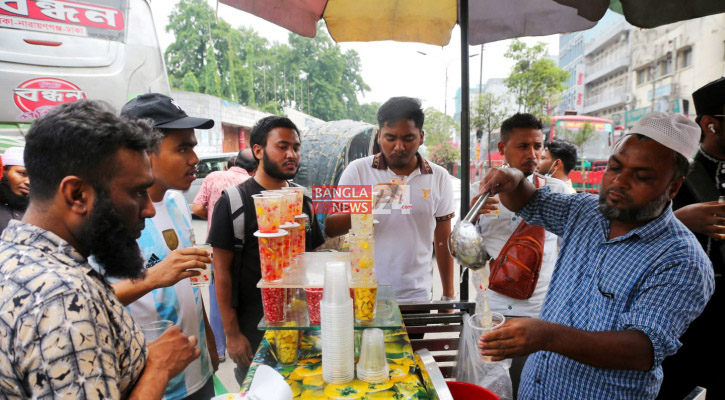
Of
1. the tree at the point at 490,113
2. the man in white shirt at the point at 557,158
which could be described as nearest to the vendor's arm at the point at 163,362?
the man in white shirt at the point at 557,158

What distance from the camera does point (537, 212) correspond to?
1960mm

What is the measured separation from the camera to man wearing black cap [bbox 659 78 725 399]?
200 cm

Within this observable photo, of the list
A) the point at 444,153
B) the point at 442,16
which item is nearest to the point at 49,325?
the point at 442,16

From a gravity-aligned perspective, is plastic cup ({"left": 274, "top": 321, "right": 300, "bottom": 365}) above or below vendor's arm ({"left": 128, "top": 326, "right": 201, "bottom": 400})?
below

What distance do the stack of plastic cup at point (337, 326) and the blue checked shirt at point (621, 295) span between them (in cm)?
84

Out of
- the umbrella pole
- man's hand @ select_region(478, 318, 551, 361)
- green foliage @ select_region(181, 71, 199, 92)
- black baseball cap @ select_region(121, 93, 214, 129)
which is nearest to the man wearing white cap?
black baseball cap @ select_region(121, 93, 214, 129)

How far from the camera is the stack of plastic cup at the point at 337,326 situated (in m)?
1.30

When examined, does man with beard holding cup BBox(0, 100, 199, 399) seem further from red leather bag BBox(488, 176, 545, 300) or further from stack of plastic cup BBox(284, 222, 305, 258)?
red leather bag BBox(488, 176, 545, 300)

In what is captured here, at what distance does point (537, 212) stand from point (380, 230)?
1053 mm

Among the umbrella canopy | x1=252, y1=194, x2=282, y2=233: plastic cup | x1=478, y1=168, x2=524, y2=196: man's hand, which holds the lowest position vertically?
x1=252, y1=194, x2=282, y2=233: plastic cup

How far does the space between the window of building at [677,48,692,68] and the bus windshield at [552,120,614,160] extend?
23.5ft

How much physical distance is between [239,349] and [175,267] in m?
0.89

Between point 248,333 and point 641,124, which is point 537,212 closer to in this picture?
point 641,124

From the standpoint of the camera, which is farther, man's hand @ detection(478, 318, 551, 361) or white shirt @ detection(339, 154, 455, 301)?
white shirt @ detection(339, 154, 455, 301)
